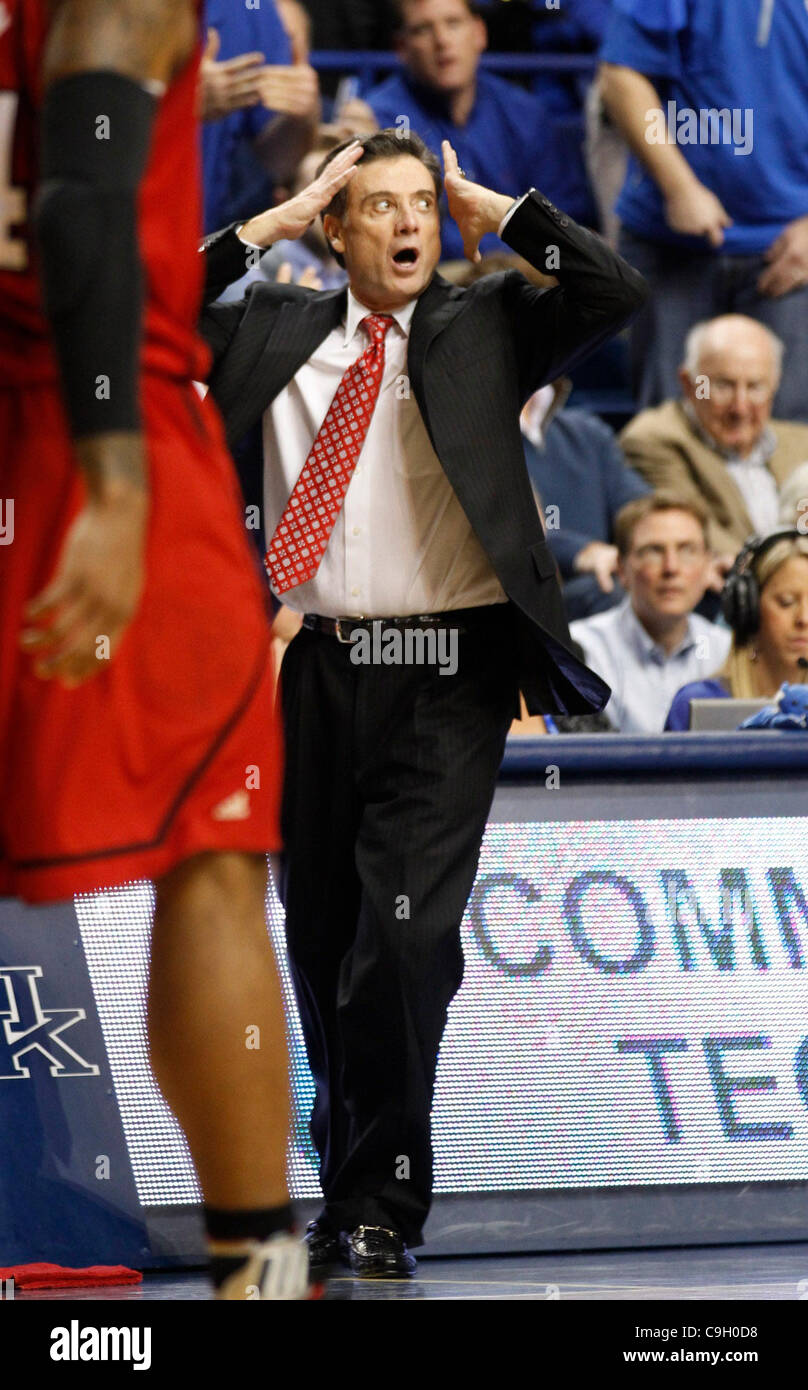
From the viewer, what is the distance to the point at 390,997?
2.87 meters

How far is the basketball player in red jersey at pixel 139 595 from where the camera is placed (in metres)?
1.56

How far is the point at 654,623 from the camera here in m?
4.87

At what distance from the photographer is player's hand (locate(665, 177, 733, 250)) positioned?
554 centimetres

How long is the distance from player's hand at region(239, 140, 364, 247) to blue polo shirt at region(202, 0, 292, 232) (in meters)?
2.60

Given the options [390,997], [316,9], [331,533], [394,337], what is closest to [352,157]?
[394,337]

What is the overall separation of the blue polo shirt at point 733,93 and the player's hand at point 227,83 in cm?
107

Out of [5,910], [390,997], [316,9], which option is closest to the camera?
[390,997]

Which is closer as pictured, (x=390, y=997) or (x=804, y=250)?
(x=390, y=997)

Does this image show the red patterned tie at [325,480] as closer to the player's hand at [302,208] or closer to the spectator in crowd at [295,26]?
the player's hand at [302,208]

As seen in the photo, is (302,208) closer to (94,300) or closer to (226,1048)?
(94,300)

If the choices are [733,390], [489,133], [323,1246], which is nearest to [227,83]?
[489,133]

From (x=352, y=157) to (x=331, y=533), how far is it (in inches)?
23.5

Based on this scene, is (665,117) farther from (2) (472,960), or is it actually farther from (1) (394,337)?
(2) (472,960)

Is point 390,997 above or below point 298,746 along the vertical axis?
below
